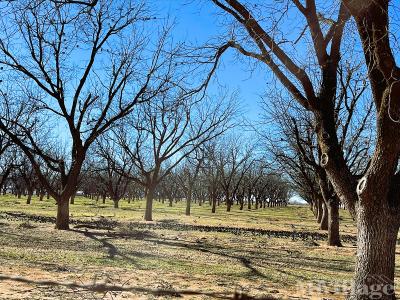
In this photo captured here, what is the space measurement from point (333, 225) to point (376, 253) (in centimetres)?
1129

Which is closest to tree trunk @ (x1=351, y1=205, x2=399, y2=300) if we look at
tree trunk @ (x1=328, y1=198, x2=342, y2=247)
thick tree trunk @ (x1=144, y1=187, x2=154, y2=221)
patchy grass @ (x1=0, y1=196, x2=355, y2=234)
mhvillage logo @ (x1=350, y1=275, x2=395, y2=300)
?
mhvillage logo @ (x1=350, y1=275, x2=395, y2=300)

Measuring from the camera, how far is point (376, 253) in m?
5.28

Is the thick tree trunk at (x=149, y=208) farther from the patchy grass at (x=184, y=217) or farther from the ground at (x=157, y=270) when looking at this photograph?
the ground at (x=157, y=270)

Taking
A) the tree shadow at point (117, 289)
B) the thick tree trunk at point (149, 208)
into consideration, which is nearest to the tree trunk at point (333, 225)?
the tree shadow at point (117, 289)

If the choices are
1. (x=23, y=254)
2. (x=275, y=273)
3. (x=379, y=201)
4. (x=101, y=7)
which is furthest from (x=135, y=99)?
(x=379, y=201)

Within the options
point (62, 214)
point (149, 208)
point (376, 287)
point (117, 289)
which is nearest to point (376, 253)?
point (376, 287)

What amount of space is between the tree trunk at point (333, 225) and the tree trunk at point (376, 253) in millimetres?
10864

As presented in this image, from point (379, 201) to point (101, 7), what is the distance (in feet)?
42.0

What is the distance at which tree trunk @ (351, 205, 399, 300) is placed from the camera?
5.24 metres

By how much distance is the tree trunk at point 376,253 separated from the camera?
17.2 ft

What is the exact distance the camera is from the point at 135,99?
53.8 feet

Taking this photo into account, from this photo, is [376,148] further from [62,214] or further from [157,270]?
[62,214]

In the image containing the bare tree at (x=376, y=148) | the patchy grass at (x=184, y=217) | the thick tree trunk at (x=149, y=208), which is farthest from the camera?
the patchy grass at (x=184, y=217)

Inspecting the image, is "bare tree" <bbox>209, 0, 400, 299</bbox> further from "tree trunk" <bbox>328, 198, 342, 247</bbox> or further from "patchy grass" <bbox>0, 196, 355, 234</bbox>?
"patchy grass" <bbox>0, 196, 355, 234</bbox>
